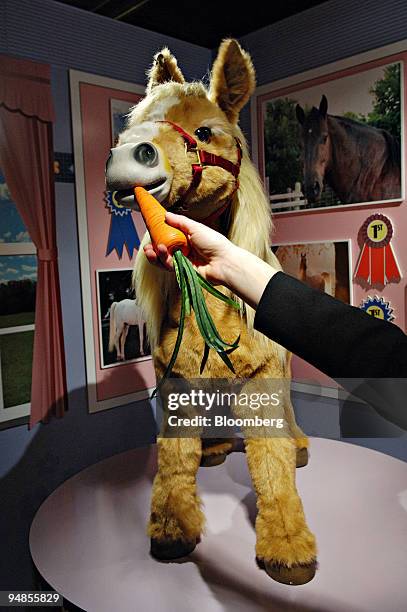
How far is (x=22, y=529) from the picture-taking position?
5.00 feet

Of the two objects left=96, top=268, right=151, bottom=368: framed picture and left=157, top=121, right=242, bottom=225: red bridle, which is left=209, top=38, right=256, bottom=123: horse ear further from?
left=96, top=268, right=151, bottom=368: framed picture

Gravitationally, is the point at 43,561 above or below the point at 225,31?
below

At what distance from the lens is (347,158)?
162 centimetres

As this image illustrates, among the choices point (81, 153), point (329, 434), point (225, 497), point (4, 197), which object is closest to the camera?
point (225, 497)

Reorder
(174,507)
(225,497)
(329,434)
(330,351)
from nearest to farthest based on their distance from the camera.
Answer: (330,351)
(174,507)
(225,497)
(329,434)

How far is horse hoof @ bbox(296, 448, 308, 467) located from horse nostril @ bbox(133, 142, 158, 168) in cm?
90

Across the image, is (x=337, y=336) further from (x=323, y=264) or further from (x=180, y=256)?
(x=323, y=264)

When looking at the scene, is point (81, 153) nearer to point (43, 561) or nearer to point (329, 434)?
point (43, 561)

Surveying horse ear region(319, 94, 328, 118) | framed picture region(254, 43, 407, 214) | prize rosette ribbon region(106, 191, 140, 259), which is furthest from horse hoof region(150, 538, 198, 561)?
horse ear region(319, 94, 328, 118)

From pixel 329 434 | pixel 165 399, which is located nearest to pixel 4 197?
pixel 165 399

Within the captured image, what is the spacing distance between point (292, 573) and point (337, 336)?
1.76ft

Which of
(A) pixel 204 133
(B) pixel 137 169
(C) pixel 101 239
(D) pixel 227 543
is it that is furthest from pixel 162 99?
(D) pixel 227 543

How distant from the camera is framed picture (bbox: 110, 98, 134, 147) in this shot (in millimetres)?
1611

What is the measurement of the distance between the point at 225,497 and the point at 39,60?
4.34 ft
